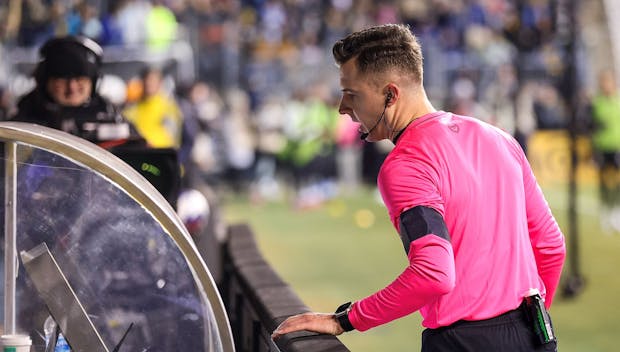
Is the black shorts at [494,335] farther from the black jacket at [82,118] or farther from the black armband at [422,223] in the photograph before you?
the black jacket at [82,118]

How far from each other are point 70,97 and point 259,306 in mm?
1435

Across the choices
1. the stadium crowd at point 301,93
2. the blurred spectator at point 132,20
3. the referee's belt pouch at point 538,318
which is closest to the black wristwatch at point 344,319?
the referee's belt pouch at point 538,318

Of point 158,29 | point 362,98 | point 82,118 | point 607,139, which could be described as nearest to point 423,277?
point 362,98

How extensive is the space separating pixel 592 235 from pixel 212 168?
9629 mm

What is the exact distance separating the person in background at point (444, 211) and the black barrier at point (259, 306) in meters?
0.44

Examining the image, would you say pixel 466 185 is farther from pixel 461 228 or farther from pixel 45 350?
pixel 45 350

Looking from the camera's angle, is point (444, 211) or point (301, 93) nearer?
point (444, 211)

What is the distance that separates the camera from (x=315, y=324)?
350cm

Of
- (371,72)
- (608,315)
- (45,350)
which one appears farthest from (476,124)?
(608,315)

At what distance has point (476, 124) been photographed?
327cm

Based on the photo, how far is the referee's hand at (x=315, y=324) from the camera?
11.3 feet

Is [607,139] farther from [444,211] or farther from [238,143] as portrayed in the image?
[444,211]

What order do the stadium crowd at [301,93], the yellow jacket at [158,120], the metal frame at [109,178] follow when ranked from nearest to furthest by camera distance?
the metal frame at [109,178] < the yellow jacket at [158,120] < the stadium crowd at [301,93]

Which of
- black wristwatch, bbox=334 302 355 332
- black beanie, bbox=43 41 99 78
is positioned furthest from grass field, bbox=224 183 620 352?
black wristwatch, bbox=334 302 355 332
